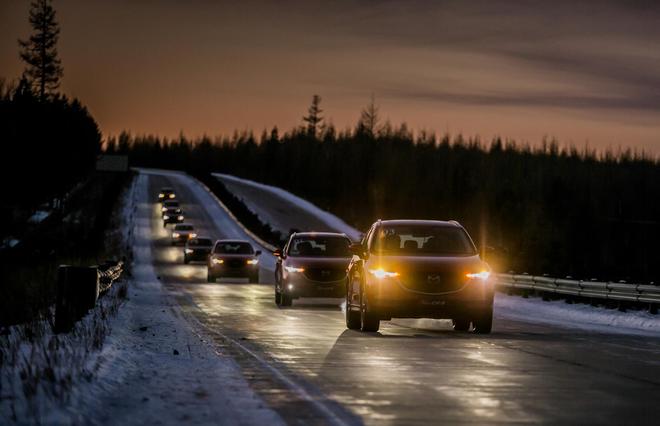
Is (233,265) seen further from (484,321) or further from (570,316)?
(484,321)

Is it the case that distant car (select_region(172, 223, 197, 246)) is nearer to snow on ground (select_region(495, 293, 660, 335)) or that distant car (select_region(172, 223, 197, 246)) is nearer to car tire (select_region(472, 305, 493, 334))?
snow on ground (select_region(495, 293, 660, 335))

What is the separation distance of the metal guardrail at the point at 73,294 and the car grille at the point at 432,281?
198 inches

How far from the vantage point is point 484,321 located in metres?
20.7

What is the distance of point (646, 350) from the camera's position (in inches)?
706

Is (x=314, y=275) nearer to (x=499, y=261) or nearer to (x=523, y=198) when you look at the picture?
(x=499, y=261)

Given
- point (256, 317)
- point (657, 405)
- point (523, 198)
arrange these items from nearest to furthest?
point (657, 405) < point (256, 317) < point (523, 198)

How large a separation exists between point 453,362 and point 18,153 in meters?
117

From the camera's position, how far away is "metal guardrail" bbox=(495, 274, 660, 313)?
2827 centimetres

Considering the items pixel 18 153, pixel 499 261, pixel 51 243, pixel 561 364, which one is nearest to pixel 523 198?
pixel 18 153

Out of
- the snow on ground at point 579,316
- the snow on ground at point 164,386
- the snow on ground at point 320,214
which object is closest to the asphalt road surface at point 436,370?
the snow on ground at point 164,386

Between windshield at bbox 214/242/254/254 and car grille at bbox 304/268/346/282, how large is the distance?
17.7 meters

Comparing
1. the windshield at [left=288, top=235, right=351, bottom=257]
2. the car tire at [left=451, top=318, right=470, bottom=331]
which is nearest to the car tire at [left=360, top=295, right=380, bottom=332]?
the car tire at [left=451, top=318, right=470, bottom=331]

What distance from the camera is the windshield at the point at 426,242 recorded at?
21000 millimetres

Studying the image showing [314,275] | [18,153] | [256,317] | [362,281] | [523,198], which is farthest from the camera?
[523,198]
